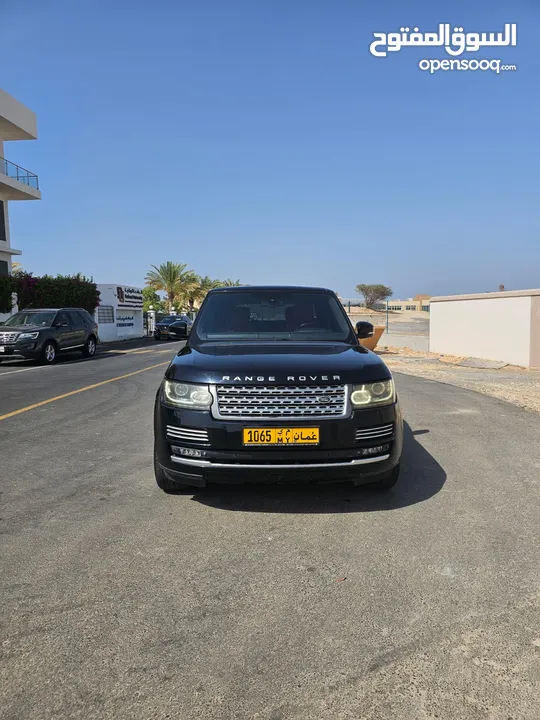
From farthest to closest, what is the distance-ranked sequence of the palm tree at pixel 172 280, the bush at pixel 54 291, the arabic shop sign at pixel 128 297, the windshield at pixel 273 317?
the palm tree at pixel 172 280
the arabic shop sign at pixel 128 297
the bush at pixel 54 291
the windshield at pixel 273 317

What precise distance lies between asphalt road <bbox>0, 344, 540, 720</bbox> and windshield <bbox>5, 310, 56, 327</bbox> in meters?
13.6

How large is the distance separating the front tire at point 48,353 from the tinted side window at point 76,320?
1586 millimetres

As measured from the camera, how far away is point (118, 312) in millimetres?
39656

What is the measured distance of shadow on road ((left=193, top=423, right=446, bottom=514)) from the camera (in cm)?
443

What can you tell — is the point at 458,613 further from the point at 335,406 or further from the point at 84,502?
the point at 84,502

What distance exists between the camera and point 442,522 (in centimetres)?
416

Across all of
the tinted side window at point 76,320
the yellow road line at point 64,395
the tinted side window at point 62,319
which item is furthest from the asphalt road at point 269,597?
the tinted side window at point 76,320

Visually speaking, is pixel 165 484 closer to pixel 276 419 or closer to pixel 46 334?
pixel 276 419

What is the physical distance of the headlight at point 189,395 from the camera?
414 cm

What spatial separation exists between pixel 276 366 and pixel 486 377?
39.3ft

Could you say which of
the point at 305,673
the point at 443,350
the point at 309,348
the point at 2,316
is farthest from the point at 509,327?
the point at 2,316

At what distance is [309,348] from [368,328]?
123 cm

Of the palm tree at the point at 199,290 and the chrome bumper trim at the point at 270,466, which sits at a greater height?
the palm tree at the point at 199,290

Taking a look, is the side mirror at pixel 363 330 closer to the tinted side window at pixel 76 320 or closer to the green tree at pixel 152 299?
the tinted side window at pixel 76 320
